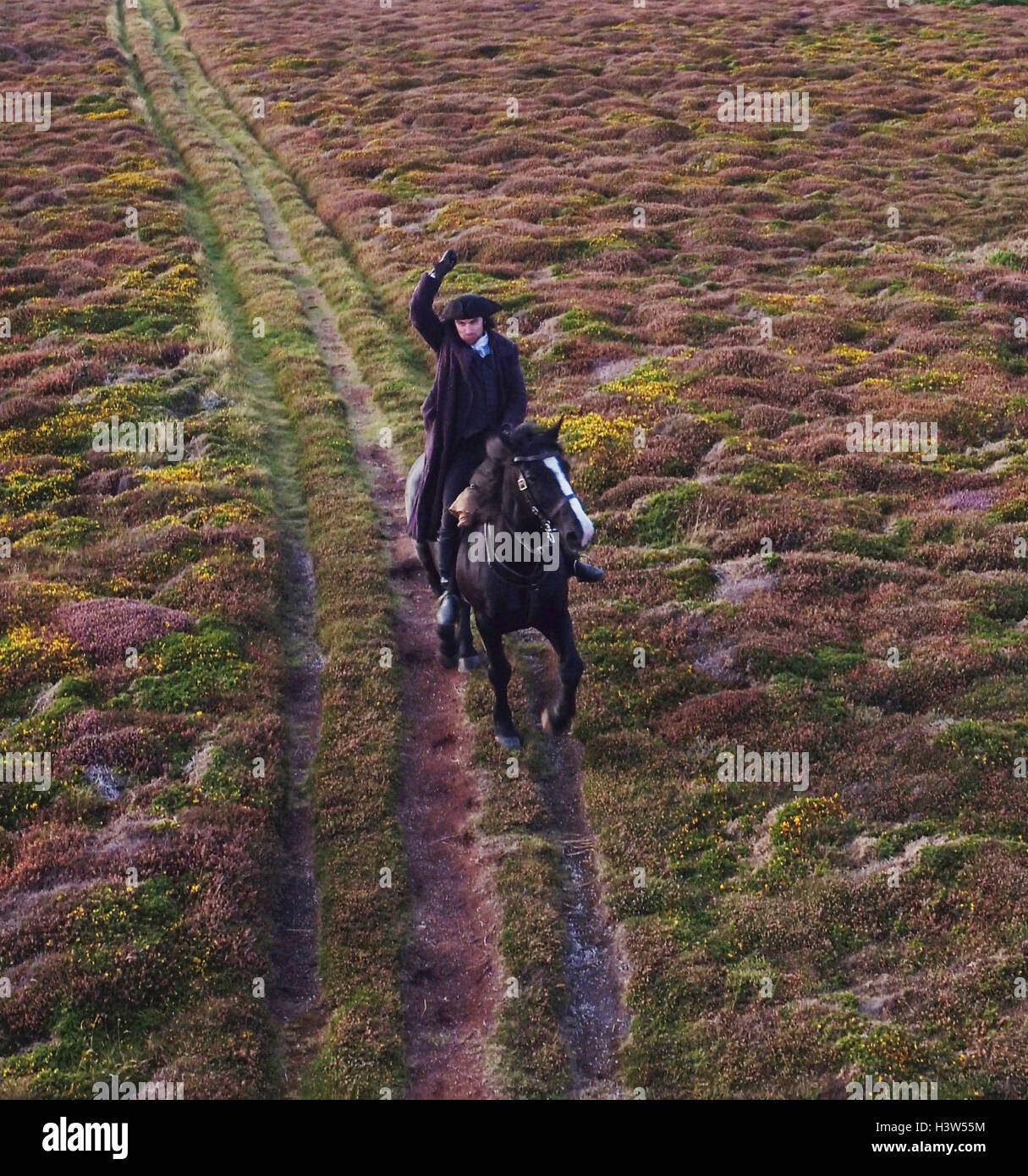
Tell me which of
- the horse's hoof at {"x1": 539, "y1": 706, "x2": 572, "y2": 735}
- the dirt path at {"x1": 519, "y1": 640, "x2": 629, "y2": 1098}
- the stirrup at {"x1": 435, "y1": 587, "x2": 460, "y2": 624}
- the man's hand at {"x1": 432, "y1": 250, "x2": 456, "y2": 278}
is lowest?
the dirt path at {"x1": 519, "y1": 640, "x2": 629, "y2": 1098}

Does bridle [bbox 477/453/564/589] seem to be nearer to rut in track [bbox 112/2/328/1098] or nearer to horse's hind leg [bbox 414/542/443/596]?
horse's hind leg [bbox 414/542/443/596]

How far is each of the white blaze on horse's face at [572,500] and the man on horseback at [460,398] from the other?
1885 millimetres

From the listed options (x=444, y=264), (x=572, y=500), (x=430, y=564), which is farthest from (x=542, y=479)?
(x=430, y=564)

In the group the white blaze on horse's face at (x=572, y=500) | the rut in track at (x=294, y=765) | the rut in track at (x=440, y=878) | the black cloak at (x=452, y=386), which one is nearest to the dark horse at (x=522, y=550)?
the white blaze on horse's face at (x=572, y=500)

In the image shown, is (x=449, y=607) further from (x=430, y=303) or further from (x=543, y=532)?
(x=430, y=303)

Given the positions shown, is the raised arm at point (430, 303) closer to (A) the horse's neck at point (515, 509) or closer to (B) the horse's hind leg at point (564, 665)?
(A) the horse's neck at point (515, 509)

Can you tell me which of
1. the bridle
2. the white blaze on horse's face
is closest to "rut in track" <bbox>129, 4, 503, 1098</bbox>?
the bridle

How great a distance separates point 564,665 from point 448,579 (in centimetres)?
225

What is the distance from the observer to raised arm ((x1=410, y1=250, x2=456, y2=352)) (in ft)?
41.1

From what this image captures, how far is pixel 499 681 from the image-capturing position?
13.4m

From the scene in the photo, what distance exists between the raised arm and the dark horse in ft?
6.80

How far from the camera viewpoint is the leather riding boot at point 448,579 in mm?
13914
